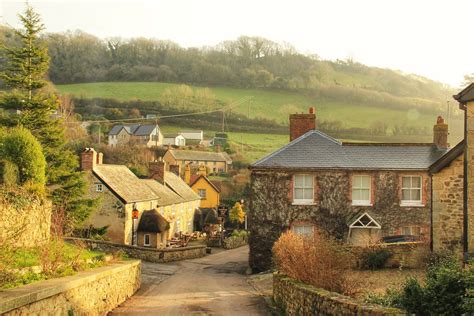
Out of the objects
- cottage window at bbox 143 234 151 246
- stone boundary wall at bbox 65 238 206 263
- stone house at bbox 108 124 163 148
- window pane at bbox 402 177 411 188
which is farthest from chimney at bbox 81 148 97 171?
stone house at bbox 108 124 163 148

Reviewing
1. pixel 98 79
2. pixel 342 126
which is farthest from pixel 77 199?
pixel 98 79

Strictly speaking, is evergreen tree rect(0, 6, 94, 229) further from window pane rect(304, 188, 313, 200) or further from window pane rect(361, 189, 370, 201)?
window pane rect(361, 189, 370, 201)

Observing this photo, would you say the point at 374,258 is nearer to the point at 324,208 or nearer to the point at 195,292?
the point at 195,292

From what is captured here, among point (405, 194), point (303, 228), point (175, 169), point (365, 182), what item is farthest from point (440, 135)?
point (175, 169)

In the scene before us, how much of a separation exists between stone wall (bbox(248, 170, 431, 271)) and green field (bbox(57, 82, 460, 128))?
56.2 metres

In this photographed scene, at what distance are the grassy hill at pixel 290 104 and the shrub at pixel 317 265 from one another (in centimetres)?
6828

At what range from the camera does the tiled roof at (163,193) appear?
45.8 metres

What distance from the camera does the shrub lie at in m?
15.1

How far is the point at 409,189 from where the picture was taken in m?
30.9

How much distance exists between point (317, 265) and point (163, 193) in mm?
33227

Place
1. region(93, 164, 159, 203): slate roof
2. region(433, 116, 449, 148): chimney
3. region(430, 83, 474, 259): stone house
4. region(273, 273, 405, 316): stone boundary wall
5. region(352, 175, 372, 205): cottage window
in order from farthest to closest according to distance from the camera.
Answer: region(93, 164, 159, 203): slate roof < region(433, 116, 449, 148): chimney < region(352, 175, 372, 205): cottage window < region(430, 83, 474, 259): stone house < region(273, 273, 405, 316): stone boundary wall

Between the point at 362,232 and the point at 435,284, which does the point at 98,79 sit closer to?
the point at 362,232

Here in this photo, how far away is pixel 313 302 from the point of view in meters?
13.9

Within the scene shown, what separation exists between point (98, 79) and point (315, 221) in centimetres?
10261
